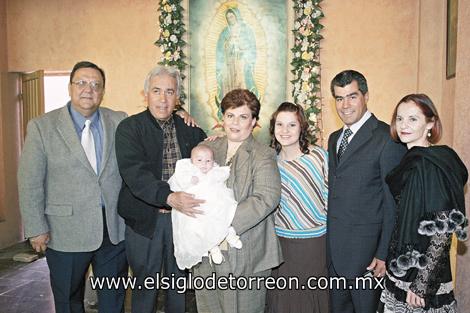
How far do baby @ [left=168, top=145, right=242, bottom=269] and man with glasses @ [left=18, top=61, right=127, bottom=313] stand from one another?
59cm

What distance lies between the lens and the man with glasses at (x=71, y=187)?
233 centimetres

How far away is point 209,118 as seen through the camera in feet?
16.8

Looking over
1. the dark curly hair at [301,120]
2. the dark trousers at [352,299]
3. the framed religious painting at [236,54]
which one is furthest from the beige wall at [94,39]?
the dark trousers at [352,299]

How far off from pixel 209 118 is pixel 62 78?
253cm

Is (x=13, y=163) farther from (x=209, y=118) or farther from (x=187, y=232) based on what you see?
(x=187, y=232)

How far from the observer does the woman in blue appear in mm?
2215

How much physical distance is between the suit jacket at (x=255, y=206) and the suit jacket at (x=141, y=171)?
41 centimetres

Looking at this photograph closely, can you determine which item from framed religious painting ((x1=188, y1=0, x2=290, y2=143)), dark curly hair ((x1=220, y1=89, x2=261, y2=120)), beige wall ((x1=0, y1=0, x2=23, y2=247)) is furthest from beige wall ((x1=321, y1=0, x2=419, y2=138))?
beige wall ((x1=0, y1=0, x2=23, y2=247))

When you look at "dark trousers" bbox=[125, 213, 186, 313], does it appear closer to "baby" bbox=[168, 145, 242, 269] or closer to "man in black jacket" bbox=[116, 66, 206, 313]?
"man in black jacket" bbox=[116, 66, 206, 313]

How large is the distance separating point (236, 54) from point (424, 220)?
373 centimetres

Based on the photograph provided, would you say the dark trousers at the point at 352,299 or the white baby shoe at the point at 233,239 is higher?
the white baby shoe at the point at 233,239

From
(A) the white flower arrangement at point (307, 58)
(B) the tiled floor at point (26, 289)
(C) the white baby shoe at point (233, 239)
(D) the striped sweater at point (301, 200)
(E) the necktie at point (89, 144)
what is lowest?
(B) the tiled floor at point (26, 289)

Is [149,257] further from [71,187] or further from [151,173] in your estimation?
[71,187]

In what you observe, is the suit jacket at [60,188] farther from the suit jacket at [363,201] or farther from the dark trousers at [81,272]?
the suit jacket at [363,201]
